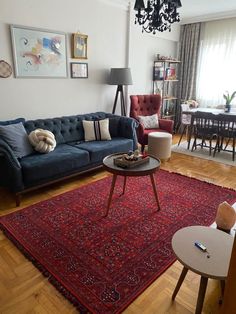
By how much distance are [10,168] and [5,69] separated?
1.36 metres

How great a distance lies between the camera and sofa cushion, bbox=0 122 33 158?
2.78 meters

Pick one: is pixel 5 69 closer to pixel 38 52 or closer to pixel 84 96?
pixel 38 52

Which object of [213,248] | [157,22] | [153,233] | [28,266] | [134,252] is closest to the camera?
[213,248]

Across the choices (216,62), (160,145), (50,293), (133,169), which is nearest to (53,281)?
(50,293)

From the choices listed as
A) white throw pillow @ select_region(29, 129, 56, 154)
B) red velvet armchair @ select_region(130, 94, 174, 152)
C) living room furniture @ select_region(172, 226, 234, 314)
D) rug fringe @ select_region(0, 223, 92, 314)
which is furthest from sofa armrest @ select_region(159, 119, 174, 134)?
rug fringe @ select_region(0, 223, 92, 314)

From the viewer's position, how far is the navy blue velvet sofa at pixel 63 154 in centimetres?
260

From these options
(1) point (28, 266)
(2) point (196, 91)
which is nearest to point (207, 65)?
(2) point (196, 91)

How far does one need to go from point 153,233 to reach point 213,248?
88 cm

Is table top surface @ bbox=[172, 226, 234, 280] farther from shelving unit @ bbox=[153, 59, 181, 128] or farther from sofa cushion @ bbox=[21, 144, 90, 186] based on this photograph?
shelving unit @ bbox=[153, 59, 181, 128]

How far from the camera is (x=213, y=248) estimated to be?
1.37 metres

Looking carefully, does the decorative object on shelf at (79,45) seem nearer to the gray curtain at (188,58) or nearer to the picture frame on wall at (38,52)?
the picture frame on wall at (38,52)

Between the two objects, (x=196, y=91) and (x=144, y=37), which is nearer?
(x=144, y=37)

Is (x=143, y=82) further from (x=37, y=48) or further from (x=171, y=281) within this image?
(x=171, y=281)

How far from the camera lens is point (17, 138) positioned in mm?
2857
